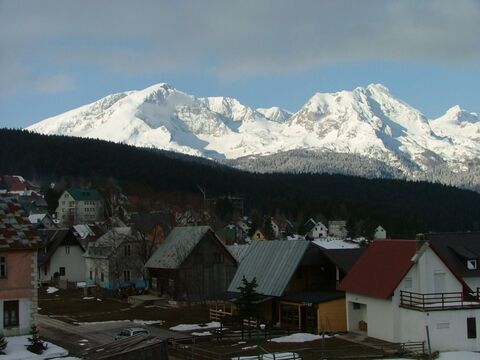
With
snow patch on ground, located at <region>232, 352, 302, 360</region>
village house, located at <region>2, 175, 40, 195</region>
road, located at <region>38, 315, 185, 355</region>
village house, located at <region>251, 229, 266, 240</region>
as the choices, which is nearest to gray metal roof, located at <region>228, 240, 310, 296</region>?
road, located at <region>38, 315, 185, 355</region>

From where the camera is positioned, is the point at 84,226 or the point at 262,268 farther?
the point at 84,226

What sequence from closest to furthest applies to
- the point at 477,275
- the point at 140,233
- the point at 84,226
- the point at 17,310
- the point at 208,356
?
the point at 208,356 < the point at 17,310 < the point at 477,275 < the point at 140,233 < the point at 84,226

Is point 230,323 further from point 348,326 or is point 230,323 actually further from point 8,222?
point 8,222

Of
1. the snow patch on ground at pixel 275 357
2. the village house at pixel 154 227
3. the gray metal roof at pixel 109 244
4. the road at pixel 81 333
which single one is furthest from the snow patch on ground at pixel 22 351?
the gray metal roof at pixel 109 244

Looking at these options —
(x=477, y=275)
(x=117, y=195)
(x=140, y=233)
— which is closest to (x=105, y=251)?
(x=140, y=233)

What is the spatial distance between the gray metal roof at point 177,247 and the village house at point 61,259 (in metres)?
19.1

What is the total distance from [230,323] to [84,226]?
228 ft

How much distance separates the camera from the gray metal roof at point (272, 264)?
49.1m

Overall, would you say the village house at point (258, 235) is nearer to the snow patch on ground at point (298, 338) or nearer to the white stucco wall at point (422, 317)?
the white stucco wall at point (422, 317)

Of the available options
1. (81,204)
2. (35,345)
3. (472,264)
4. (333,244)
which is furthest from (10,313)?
(81,204)

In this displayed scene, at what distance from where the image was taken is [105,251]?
77375 millimetres

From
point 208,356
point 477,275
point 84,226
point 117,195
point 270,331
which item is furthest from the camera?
point 117,195

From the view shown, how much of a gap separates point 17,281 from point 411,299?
20.4 metres

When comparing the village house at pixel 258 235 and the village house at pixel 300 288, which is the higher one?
the village house at pixel 258 235
